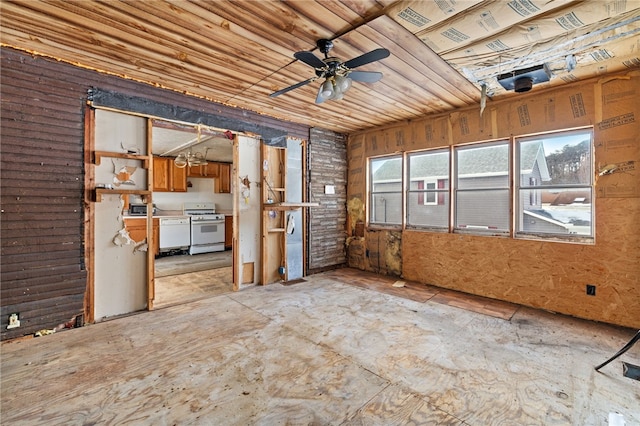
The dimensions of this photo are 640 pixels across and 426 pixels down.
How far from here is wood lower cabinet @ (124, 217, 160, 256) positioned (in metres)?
3.81

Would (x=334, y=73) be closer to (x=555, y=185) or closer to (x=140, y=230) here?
(x=555, y=185)

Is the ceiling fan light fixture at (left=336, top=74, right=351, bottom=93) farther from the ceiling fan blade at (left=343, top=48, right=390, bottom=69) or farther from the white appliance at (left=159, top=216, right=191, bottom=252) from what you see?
the white appliance at (left=159, top=216, right=191, bottom=252)

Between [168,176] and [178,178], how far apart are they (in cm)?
24

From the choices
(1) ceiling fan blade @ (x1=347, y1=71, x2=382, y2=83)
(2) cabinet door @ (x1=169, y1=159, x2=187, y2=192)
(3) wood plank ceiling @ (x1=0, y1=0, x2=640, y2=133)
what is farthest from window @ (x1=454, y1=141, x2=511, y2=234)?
(2) cabinet door @ (x1=169, y1=159, x2=187, y2=192)

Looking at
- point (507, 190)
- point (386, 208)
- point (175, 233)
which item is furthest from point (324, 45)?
point (175, 233)

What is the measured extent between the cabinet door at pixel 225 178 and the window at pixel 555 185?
7026 millimetres

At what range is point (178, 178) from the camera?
7586mm

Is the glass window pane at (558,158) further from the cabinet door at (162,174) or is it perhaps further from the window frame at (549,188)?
the cabinet door at (162,174)

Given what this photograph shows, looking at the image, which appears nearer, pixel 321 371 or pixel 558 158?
pixel 321 371

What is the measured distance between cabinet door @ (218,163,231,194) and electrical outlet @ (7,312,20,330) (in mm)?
5785

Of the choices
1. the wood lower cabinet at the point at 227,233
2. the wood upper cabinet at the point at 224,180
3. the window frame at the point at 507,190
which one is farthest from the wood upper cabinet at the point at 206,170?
the window frame at the point at 507,190

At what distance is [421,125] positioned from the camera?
4.92 m

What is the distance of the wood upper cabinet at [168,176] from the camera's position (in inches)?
288

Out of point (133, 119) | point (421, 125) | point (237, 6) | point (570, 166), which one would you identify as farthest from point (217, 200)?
point (570, 166)
